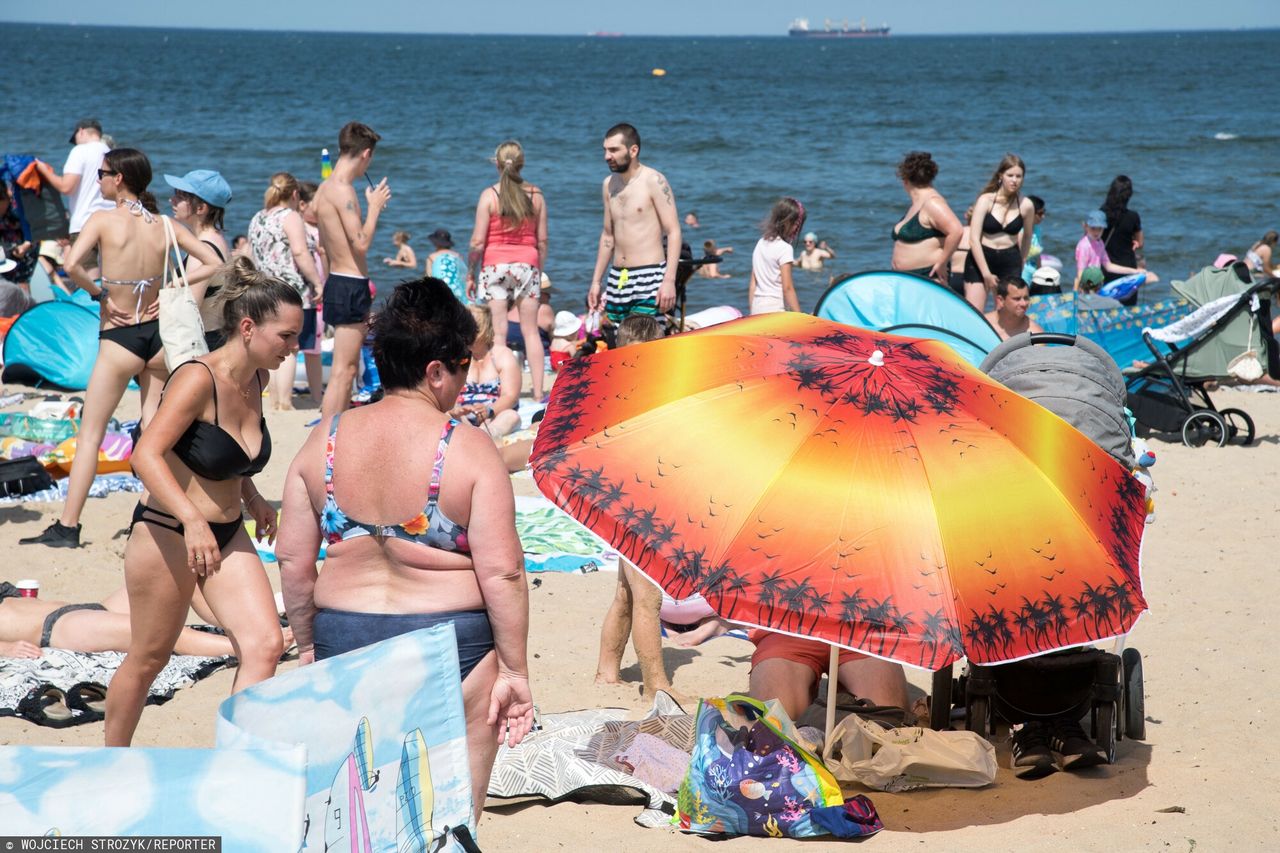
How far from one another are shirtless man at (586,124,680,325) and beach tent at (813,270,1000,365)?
3.57 ft

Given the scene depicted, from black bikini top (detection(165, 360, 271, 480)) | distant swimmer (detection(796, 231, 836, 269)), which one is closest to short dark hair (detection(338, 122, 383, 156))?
black bikini top (detection(165, 360, 271, 480))

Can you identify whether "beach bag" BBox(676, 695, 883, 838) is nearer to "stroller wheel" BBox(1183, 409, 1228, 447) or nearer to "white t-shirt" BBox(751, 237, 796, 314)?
"stroller wheel" BBox(1183, 409, 1228, 447)

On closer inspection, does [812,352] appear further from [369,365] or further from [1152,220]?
[1152,220]

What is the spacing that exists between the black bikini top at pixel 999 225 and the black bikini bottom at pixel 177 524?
6950 mm

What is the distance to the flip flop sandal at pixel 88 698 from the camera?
4.35m

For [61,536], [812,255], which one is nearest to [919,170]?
[61,536]

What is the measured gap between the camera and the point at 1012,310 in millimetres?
7504

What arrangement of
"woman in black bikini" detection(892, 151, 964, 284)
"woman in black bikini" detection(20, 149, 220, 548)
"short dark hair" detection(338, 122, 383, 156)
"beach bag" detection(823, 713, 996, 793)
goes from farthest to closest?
"woman in black bikini" detection(892, 151, 964, 284) → "short dark hair" detection(338, 122, 383, 156) → "woman in black bikini" detection(20, 149, 220, 548) → "beach bag" detection(823, 713, 996, 793)

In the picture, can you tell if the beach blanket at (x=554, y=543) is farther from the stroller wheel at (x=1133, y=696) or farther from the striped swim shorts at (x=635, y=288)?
the stroller wheel at (x=1133, y=696)

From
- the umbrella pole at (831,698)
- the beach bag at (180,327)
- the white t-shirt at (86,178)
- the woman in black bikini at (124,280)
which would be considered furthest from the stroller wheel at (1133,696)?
the white t-shirt at (86,178)

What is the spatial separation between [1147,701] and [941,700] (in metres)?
1.09

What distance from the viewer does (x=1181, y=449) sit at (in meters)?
7.87

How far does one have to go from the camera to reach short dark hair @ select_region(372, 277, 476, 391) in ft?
9.05

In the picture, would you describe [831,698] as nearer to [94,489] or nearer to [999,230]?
[94,489]
